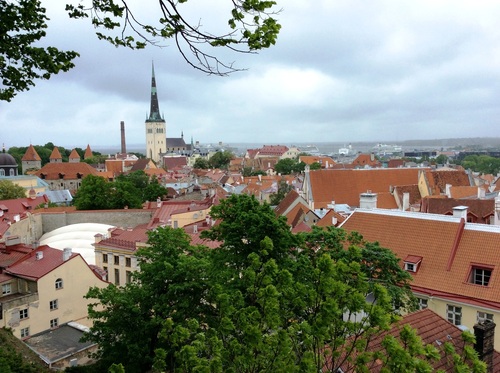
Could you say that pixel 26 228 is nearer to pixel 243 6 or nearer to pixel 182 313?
pixel 182 313

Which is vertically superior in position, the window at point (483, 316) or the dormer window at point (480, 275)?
the dormer window at point (480, 275)

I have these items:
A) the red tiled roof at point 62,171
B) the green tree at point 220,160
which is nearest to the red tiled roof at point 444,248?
the red tiled roof at point 62,171

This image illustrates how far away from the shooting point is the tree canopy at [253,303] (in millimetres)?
6500

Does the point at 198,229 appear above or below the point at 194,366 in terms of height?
below

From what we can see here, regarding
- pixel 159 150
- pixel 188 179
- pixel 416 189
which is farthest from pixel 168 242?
pixel 159 150

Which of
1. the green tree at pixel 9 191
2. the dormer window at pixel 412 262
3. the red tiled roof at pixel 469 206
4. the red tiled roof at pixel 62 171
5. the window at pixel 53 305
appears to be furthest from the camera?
the red tiled roof at pixel 62 171

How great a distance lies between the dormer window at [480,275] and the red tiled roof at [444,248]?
0.63ft

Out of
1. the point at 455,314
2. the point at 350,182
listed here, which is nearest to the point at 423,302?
the point at 455,314

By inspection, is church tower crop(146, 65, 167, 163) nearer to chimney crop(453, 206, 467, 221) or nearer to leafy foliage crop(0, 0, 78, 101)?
chimney crop(453, 206, 467, 221)

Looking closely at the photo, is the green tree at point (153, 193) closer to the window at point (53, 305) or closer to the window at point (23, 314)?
the window at point (53, 305)

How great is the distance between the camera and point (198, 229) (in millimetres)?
29688

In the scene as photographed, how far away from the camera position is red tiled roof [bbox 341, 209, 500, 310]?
57.5 feet

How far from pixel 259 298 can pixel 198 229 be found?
2287cm

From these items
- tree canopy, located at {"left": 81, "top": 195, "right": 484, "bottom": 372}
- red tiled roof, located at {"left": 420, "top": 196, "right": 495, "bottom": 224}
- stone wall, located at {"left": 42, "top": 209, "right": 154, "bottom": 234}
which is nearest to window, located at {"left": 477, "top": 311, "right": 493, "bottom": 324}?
tree canopy, located at {"left": 81, "top": 195, "right": 484, "bottom": 372}
